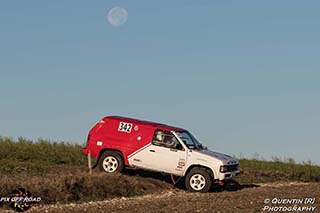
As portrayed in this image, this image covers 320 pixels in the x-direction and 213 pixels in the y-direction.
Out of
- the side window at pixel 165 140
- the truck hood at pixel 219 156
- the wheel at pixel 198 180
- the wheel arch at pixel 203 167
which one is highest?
the side window at pixel 165 140

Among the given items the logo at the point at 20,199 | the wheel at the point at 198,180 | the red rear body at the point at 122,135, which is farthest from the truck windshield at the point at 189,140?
the logo at the point at 20,199

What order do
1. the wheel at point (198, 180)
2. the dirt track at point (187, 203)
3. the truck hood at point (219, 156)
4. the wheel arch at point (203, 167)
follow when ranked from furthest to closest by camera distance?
1. the truck hood at point (219, 156)
2. the wheel arch at point (203, 167)
3. the wheel at point (198, 180)
4. the dirt track at point (187, 203)

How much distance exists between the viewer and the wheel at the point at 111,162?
21.9m

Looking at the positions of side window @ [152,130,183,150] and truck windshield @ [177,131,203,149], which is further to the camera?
truck windshield @ [177,131,203,149]

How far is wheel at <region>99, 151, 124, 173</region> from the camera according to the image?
21875 millimetres

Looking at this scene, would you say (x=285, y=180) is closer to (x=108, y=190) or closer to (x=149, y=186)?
(x=149, y=186)

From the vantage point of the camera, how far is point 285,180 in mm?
28625

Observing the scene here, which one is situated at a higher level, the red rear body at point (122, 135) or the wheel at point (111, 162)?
the red rear body at point (122, 135)

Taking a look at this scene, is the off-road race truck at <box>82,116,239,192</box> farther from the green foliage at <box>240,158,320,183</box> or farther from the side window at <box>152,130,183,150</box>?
the green foliage at <box>240,158,320,183</box>

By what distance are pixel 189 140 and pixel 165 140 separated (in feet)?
2.93

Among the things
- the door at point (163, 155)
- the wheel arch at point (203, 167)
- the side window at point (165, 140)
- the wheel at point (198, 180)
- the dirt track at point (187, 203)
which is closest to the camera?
the dirt track at point (187, 203)

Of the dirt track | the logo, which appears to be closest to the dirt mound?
the logo

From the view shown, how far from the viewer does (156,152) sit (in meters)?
21.6

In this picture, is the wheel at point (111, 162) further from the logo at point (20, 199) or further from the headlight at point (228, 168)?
the logo at point (20, 199)
